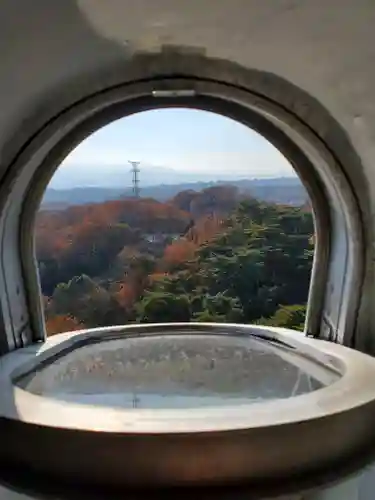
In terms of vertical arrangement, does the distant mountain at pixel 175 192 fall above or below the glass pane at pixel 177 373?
above

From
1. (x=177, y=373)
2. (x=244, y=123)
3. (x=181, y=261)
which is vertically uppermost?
(x=244, y=123)

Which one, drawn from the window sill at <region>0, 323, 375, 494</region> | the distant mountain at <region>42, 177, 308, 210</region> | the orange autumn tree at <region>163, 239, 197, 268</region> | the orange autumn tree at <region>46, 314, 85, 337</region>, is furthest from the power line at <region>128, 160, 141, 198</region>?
the window sill at <region>0, 323, 375, 494</region>

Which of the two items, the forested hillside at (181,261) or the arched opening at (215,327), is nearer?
the arched opening at (215,327)

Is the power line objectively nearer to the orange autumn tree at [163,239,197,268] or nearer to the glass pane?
the orange autumn tree at [163,239,197,268]

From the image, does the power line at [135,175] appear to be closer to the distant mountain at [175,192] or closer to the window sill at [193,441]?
the distant mountain at [175,192]

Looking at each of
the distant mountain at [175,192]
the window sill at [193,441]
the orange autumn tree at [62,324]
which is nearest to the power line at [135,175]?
the distant mountain at [175,192]

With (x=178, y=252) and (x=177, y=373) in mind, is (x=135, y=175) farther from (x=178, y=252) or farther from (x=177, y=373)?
(x=177, y=373)

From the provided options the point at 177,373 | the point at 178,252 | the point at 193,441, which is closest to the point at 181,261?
the point at 178,252
